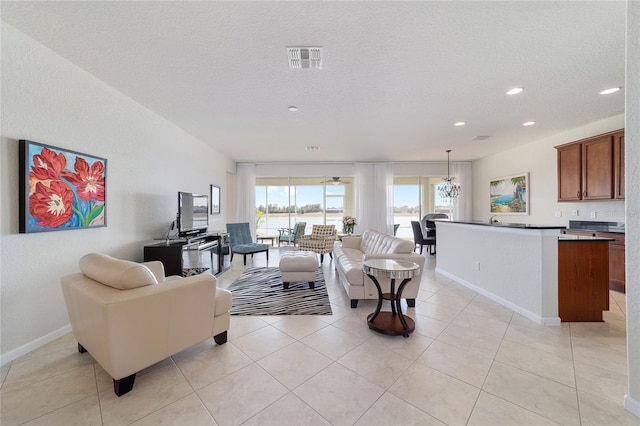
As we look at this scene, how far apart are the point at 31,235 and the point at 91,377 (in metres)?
1.33

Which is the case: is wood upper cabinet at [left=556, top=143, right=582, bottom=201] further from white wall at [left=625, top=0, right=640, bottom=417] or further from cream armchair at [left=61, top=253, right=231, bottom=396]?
cream armchair at [left=61, top=253, right=231, bottom=396]

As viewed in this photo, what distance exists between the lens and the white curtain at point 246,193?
724cm

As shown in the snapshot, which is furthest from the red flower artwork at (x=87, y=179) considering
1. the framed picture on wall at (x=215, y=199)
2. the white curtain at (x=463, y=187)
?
the white curtain at (x=463, y=187)

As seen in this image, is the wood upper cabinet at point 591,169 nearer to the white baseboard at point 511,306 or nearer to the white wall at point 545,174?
the white wall at point 545,174

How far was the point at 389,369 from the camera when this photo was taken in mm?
1880

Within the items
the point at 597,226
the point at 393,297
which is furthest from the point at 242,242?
the point at 597,226

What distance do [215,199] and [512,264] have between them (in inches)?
224

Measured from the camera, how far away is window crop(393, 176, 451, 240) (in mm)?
7773

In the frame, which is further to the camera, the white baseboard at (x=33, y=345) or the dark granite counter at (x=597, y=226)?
the dark granite counter at (x=597, y=226)

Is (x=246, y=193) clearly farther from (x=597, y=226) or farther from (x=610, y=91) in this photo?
(x=597, y=226)

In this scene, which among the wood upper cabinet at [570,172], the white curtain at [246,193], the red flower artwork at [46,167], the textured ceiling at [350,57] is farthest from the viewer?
the white curtain at [246,193]

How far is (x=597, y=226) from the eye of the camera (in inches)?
160

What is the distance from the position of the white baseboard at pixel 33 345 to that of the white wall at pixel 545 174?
24.2 ft

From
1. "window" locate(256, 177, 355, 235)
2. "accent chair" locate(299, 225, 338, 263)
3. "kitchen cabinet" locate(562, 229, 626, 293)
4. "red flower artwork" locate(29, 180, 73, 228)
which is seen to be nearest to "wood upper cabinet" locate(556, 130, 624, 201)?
"kitchen cabinet" locate(562, 229, 626, 293)
